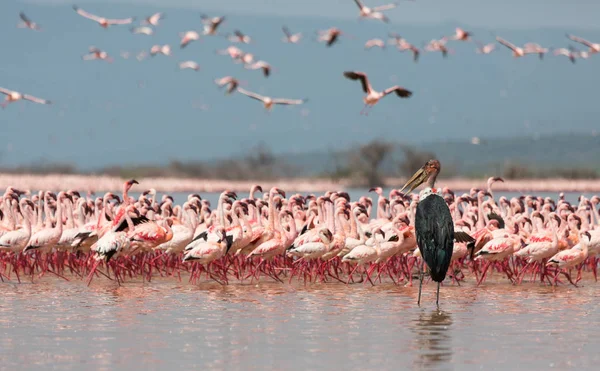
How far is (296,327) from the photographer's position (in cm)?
1277

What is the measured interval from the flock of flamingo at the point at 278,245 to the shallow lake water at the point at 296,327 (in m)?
0.51

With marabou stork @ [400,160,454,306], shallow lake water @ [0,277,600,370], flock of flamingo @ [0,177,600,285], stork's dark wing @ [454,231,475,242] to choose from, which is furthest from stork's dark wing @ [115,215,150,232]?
marabou stork @ [400,160,454,306]

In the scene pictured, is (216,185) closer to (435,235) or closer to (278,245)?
(278,245)

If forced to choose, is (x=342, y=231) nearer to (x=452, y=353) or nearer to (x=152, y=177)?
(x=452, y=353)

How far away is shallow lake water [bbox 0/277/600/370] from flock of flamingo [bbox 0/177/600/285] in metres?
0.51

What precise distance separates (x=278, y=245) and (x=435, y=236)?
4138 millimetres

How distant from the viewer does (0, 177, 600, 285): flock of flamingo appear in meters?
17.5

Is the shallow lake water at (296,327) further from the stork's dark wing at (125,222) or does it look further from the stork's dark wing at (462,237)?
the stork's dark wing at (125,222)

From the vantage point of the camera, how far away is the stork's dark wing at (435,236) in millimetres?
14508

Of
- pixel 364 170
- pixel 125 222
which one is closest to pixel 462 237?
pixel 125 222

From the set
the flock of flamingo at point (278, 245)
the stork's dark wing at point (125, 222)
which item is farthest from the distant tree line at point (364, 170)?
the stork's dark wing at point (125, 222)

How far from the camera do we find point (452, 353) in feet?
36.4

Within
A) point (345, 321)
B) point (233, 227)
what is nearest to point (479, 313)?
point (345, 321)

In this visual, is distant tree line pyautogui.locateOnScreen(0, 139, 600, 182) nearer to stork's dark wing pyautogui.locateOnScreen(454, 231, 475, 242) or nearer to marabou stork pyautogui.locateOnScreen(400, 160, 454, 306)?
stork's dark wing pyautogui.locateOnScreen(454, 231, 475, 242)
